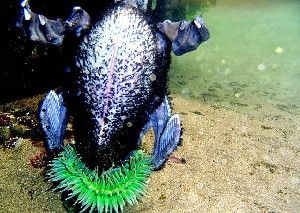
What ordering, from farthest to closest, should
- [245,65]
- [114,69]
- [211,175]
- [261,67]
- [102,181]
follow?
[245,65]
[261,67]
[211,175]
[102,181]
[114,69]

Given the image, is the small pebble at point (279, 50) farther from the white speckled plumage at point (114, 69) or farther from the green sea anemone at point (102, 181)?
the green sea anemone at point (102, 181)

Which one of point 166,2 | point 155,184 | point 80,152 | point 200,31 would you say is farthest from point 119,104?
point 166,2

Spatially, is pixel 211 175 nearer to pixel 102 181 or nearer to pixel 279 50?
pixel 102 181

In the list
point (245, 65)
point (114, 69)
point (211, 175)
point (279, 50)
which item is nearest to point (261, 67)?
point (245, 65)

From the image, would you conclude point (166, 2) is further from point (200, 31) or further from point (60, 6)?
point (200, 31)

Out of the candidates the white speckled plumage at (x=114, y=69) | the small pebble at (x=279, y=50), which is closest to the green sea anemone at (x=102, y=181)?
the white speckled plumage at (x=114, y=69)
